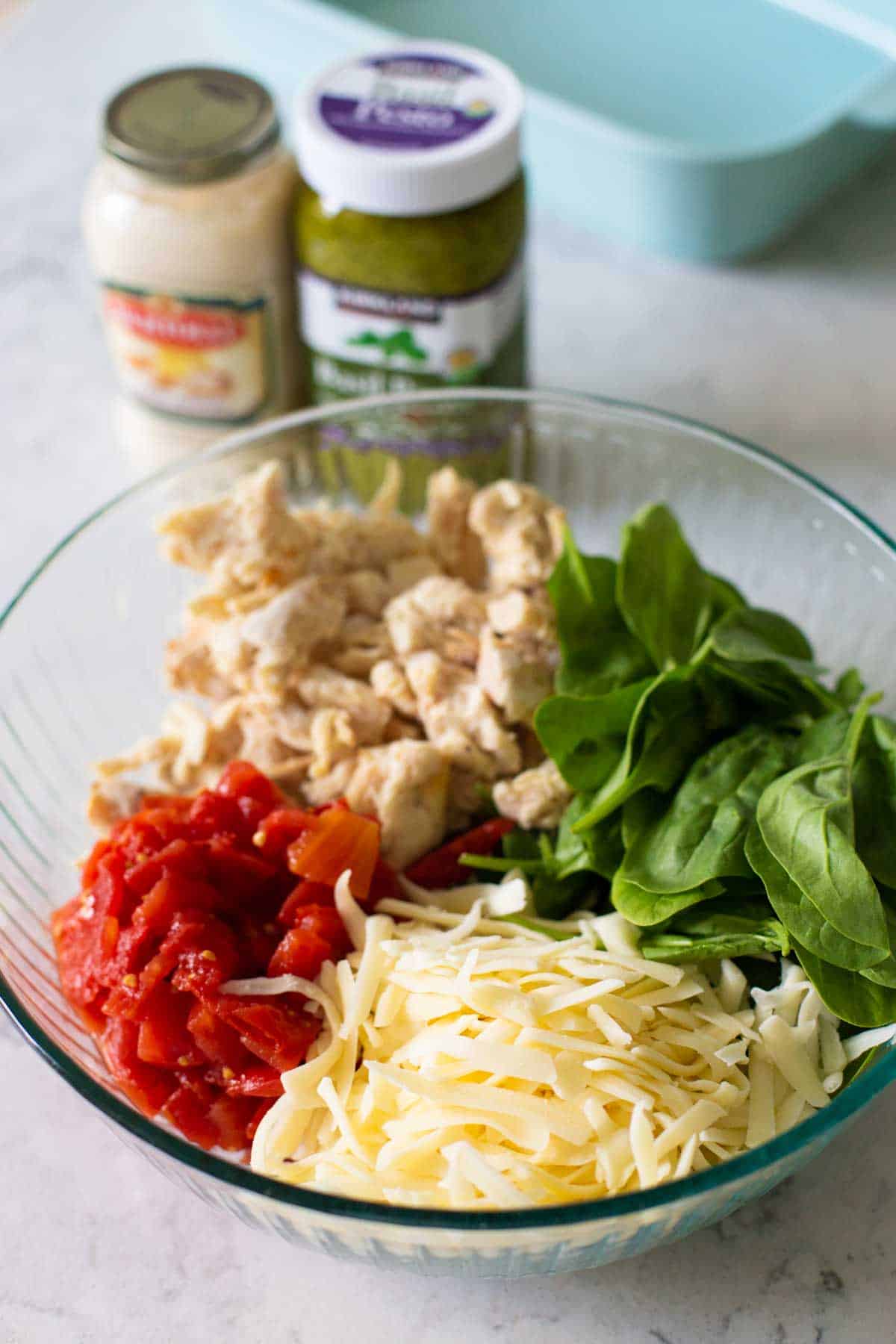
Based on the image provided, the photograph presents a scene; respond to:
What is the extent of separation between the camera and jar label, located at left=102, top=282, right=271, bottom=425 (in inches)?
70.8

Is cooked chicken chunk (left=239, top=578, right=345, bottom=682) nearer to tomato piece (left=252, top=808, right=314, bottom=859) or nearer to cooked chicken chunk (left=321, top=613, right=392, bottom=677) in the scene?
cooked chicken chunk (left=321, top=613, right=392, bottom=677)

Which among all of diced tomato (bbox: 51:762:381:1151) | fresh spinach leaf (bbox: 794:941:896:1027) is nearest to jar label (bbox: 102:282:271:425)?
diced tomato (bbox: 51:762:381:1151)

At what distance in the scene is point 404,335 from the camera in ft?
5.78

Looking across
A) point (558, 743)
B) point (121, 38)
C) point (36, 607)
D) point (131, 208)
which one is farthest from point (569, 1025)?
point (121, 38)

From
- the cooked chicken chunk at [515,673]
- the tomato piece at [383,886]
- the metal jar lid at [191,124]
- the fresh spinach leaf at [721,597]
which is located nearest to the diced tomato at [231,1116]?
the tomato piece at [383,886]

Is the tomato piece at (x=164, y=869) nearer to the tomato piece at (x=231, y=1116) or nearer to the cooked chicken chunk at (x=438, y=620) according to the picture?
the tomato piece at (x=231, y=1116)

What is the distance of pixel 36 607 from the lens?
156cm

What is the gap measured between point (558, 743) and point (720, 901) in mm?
213

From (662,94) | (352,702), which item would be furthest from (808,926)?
(662,94)

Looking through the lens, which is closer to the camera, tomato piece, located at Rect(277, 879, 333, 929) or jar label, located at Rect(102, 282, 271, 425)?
tomato piece, located at Rect(277, 879, 333, 929)

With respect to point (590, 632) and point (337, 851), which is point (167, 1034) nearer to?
point (337, 851)

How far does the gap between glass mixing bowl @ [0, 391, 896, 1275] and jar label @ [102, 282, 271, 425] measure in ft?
0.53

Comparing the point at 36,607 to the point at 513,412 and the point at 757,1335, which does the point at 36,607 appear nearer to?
the point at 513,412

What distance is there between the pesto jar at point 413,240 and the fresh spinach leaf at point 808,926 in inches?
29.5
